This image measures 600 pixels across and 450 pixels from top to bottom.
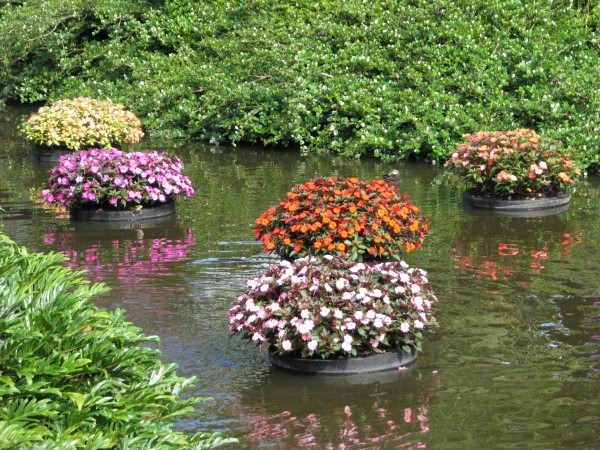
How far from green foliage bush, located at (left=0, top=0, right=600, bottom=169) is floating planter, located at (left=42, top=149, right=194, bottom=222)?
18.5ft

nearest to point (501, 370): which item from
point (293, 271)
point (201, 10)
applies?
point (293, 271)

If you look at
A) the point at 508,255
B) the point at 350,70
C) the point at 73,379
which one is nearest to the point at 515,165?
the point at 508,255

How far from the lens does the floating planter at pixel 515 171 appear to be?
12.6m

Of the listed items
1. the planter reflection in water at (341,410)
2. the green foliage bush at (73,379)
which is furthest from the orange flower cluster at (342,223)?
the green foliage bush at (73,379)

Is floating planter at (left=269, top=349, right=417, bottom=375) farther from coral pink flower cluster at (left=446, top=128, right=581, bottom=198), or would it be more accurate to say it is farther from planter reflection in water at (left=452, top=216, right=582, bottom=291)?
coral pink flower cluster at (left=446, top=128, right=581, bottom=198)

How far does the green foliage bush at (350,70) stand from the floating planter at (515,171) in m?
3.15

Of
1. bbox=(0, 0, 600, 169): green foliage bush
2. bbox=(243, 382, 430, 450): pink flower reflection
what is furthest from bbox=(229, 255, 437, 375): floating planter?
bbox=(0, 0, 600, 169): green foliage bush

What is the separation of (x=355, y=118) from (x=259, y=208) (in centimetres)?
559

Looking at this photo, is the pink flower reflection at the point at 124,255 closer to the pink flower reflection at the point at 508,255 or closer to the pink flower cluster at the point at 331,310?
the pink flower cluster at the point at 331,310

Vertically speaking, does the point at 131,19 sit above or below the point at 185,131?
above

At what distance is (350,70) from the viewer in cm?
1981

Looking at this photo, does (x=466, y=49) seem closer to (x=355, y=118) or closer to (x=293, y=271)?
(x=355, y=118)

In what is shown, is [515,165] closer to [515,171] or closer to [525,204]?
[515,171]

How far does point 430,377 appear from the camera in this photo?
7195mm
